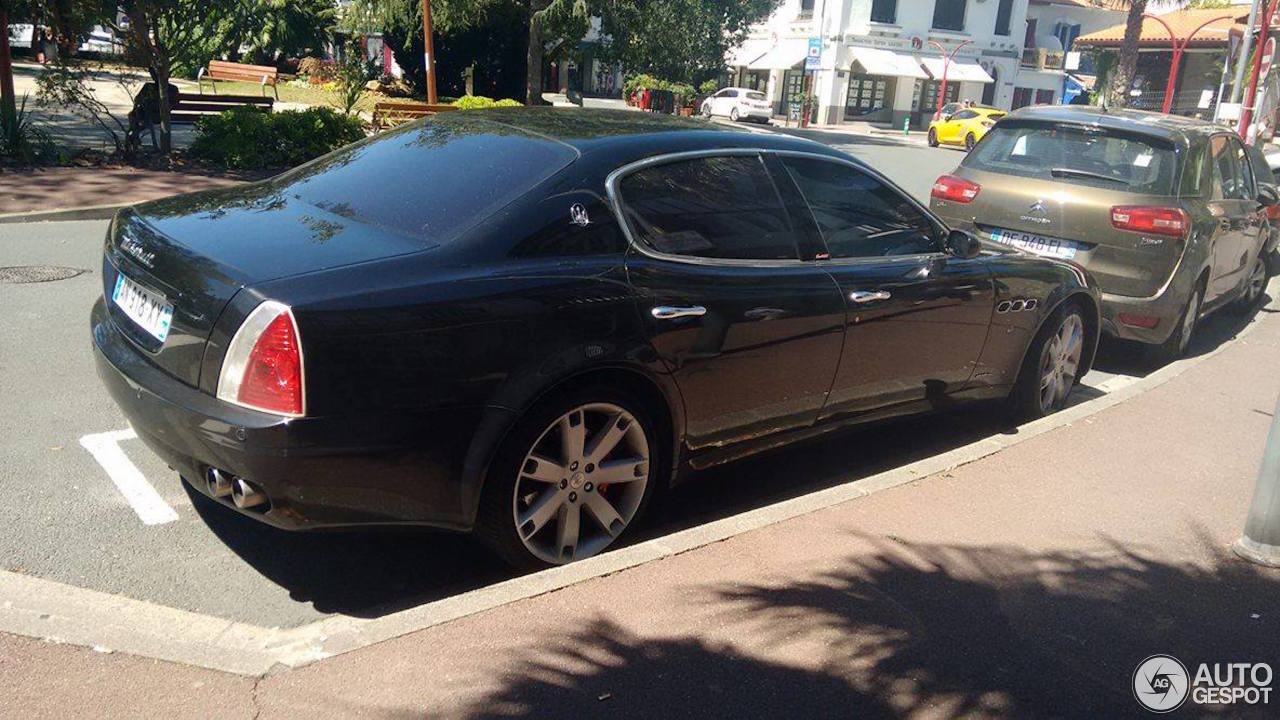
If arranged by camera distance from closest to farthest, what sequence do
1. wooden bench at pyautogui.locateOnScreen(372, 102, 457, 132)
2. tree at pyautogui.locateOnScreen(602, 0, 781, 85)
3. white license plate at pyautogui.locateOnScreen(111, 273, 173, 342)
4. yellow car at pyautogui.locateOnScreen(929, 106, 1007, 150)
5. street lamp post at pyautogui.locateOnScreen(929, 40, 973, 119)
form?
1. white license plate at pyautogui.locateOnScreen(111, 273, 173, 342)
2. wooden bench at pyautogui.locateOnScreen(372, 102, 457, 132)
3. yellow car at pyautogui.locateOnScreen(929, 106, 1007, 150)
4. tree at pyautogui.locateOnScreen(602, 0, 781, 85)
5. street lamp post at pyautogui.locateOnScreen(929, 40, 973, 119)

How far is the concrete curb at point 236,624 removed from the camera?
10.5 ft

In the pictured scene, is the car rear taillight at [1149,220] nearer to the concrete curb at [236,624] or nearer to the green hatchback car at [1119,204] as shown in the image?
the green hatchback car at [1119,204]

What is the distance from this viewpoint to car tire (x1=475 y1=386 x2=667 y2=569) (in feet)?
12.3

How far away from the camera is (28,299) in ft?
24.0

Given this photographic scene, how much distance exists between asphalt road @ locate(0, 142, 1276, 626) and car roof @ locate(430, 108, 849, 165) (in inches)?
55.9

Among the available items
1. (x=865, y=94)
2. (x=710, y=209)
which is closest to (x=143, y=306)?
(x=710, y=209)

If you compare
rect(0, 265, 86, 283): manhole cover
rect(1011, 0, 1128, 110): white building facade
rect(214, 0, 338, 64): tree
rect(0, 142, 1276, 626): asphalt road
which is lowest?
rect(0, 142, 1276, 626): asphalt road

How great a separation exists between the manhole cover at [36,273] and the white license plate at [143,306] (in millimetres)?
4484

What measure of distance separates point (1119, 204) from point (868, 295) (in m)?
3.52

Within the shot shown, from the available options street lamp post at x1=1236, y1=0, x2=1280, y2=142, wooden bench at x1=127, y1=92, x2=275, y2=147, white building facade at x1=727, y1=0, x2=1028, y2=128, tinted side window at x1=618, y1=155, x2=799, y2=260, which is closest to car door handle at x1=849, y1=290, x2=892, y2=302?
tinted side window at x1=618, y1=155, x2=799, y2=260

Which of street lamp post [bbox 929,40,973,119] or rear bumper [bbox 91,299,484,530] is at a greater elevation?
street lamp post [bbox 929,40,973,119]

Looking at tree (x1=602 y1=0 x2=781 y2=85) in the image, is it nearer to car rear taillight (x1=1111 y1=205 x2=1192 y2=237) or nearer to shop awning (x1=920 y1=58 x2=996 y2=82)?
shop awning (x1=920 y1=58 x2=996 y2=82)

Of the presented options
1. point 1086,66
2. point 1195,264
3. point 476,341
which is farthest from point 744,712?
point 1086,66

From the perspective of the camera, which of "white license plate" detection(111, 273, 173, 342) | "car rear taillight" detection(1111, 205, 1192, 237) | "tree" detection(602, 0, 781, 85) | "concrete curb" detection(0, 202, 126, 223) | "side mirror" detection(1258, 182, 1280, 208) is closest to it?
"white license plate" detection(111, 273, 173, 342)
